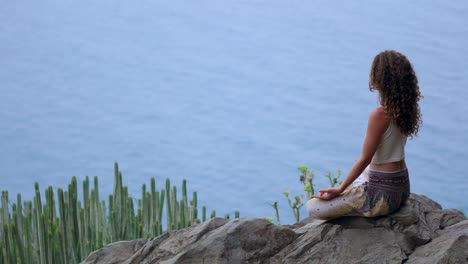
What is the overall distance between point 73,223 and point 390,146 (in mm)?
1572

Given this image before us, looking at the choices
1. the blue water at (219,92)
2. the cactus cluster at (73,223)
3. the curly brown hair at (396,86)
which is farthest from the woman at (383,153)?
the blue water at (219,92)

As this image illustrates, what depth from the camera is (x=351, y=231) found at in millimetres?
2664

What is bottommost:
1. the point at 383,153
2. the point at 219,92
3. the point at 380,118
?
the point at 219,92

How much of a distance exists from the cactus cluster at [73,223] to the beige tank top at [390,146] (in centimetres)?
119

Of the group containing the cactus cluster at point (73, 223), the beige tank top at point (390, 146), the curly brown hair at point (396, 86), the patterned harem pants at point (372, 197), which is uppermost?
the curly brown hair at point (396, 86)

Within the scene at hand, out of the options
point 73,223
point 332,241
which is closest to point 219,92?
point 73,223

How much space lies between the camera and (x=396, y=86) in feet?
8.41

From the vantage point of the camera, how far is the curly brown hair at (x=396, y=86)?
8.38 feet

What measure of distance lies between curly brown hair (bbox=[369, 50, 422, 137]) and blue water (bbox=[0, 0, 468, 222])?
4087 millimetres

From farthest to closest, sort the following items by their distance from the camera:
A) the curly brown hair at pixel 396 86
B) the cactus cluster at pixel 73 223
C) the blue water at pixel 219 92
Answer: the blue water at pixel 219 92 < the cactus cluster at pixel 73 223 < the curly brown hair at pixel 396 86

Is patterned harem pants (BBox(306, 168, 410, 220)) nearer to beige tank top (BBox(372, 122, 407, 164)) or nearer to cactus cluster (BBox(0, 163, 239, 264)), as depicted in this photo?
beige tank top (BBox(372, 122, 407, 164))

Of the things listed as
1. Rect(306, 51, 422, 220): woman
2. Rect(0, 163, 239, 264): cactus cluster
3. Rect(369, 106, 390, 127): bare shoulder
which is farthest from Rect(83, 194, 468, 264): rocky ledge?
Rect(0, 163, 239, 264): cactus cluster

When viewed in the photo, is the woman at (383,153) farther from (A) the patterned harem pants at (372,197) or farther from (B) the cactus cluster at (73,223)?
(B) the cactus cluster at (73,223)

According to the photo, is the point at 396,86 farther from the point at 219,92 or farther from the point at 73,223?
the point at 219,92
